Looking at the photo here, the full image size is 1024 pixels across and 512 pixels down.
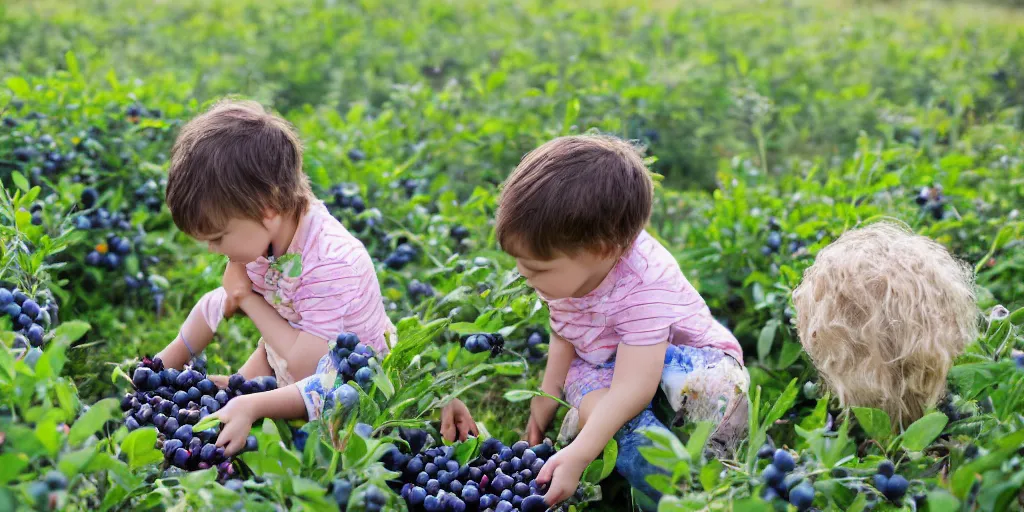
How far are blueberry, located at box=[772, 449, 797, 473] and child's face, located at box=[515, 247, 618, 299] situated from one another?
24.2 inches

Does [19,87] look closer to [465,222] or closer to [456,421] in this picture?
[465,222]

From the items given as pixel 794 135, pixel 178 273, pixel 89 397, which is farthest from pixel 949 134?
pixel 89 397

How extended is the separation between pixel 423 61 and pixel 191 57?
4.53ft

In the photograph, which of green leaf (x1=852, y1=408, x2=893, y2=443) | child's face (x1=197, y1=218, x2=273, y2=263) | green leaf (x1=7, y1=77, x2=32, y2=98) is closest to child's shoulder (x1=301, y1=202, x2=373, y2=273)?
child's face (x1=197, y1=218, x2=273, y2=263)

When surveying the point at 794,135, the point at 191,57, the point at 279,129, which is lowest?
the point at 794,135

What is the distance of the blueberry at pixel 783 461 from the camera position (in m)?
1.59

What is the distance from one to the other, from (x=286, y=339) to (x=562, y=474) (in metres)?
0.84

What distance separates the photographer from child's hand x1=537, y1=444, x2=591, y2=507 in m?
1.88

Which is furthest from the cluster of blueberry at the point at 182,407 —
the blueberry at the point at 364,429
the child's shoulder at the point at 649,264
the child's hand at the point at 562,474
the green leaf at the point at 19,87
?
the green leaf at the point at 19,87

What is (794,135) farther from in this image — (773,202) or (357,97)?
(357,97)

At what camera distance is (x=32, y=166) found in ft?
10.0

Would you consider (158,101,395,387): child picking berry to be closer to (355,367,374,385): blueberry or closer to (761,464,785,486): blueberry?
(355,367,374,385): blueberry

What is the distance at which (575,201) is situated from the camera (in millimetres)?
1929

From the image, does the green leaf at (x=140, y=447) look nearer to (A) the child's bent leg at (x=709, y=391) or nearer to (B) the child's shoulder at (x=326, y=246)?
(B) the child's shoulder at (x=326, y=246)
